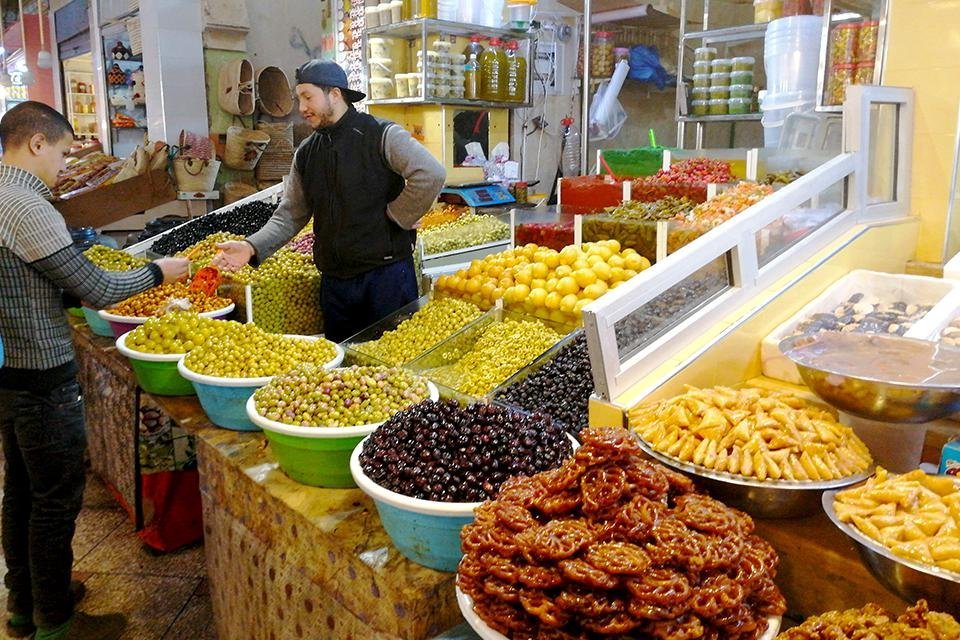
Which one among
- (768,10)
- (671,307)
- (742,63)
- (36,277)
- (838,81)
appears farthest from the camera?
(742,63)

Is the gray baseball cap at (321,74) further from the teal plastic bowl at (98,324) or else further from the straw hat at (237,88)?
the straw hat at (237,88)

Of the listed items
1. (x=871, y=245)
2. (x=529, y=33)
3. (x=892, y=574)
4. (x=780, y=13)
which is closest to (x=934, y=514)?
(x=892, y=574)

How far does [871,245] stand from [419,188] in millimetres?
1800

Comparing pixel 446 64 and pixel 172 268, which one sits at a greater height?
pixel 446 64

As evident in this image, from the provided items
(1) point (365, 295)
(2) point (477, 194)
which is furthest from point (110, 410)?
(2) point (477, 194)

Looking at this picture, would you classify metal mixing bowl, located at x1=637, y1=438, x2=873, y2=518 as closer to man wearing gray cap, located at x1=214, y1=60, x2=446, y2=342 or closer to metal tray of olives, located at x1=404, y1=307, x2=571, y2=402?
metal tray of olives, located at x1=404, y1=307, x2=571, y2=402

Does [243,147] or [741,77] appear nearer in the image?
[741,77]

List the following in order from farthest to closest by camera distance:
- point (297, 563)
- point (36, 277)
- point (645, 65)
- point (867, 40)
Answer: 1. point (645, 65)
2. point (867, 40)
3. point (36, 277)
4. point (297, 563)

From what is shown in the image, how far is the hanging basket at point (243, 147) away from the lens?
24.9 ft

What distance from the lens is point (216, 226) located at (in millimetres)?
4918

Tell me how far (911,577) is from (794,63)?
4.46 m

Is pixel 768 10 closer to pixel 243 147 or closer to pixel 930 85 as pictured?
pixel 930 85

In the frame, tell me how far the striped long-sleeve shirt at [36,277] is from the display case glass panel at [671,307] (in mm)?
1862

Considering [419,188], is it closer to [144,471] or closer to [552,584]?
[144,471]
